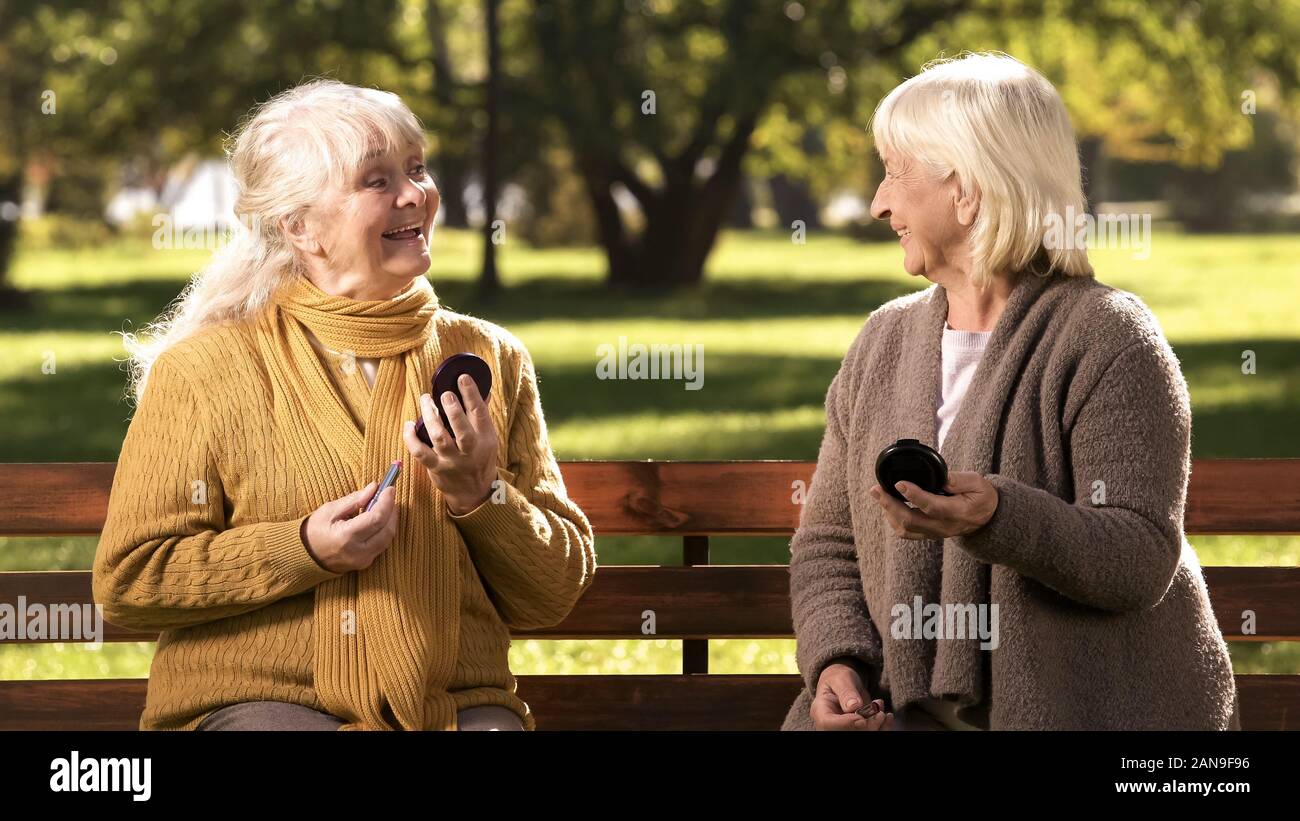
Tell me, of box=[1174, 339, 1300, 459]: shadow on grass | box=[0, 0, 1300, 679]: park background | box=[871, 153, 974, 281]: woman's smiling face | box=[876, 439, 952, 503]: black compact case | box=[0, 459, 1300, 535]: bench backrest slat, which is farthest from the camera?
box=[0, 0, 1300, 679]: park background

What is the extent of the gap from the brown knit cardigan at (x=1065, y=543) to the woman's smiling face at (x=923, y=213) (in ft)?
0.44

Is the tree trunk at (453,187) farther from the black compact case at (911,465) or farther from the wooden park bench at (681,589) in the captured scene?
the black compact case at (911,465)

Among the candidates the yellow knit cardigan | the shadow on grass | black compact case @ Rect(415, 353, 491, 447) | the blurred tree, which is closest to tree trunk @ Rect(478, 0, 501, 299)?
the blurred tree

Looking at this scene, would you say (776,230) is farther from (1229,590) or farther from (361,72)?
(1229,590)

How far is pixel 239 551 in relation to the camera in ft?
10.1

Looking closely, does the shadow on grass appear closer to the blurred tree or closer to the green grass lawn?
the green grass lawn

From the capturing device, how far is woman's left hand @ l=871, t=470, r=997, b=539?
9.05ft

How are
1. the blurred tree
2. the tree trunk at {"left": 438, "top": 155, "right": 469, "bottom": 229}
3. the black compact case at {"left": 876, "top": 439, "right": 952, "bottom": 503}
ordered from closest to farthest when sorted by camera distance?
the black compact case at {"left": 876, "top": 439, "right": 952, "bottom": 503} → the blurred tree → the tree trunk at {"left": 438, "top": 155, "right": 469, "bottom": 229}

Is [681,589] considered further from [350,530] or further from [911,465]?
[911,465]

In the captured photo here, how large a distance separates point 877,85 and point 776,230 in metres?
20.6

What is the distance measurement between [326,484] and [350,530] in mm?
217

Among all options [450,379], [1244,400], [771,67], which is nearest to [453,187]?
[771,67]

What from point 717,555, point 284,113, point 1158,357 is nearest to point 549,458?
point 284,113

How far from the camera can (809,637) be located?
3359mm
